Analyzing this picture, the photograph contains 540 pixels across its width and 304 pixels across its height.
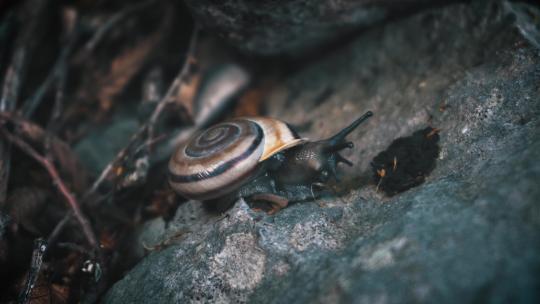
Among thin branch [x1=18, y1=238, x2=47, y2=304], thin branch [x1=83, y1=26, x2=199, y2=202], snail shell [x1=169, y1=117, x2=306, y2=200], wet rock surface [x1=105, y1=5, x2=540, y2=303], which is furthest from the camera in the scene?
thin branch [x1=83, y1=26, x2=199, y2=202]

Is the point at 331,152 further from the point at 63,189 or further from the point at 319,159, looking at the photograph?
the point at 63,189

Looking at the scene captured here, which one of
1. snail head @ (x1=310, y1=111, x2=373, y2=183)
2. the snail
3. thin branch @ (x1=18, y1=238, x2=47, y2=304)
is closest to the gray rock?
the snail

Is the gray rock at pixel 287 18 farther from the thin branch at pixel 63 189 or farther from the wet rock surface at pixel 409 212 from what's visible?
the thin branch at pixel 63 189

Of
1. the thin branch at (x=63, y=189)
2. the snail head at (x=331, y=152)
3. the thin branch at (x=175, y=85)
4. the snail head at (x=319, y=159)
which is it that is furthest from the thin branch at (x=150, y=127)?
the snail head at (x=331, y=152)

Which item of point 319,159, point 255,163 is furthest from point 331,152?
point 255,163

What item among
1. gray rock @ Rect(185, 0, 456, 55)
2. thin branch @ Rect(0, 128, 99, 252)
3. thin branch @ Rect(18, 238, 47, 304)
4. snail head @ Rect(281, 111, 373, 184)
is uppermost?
gray rock @ Rect(185, 0, 456, 55)

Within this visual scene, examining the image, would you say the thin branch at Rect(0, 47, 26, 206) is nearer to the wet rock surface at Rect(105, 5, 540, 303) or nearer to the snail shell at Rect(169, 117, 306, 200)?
the wet rock surface at Rect(105, 5, 540, 303)

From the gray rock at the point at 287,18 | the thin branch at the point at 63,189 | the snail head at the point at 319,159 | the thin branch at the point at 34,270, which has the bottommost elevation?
the thin branch at the point at 34,270
